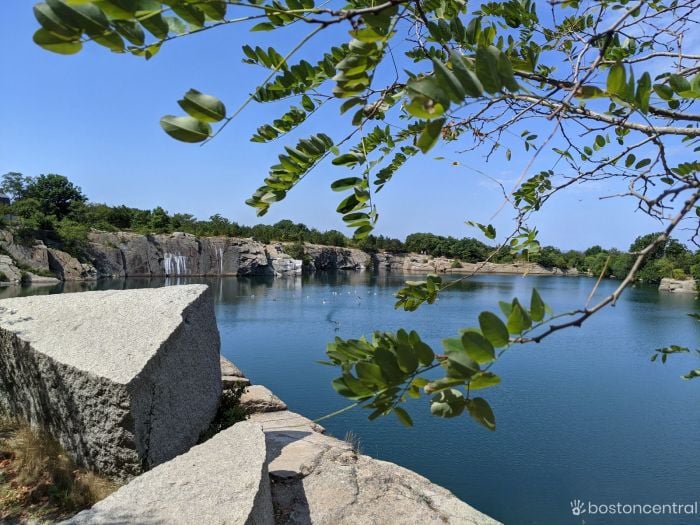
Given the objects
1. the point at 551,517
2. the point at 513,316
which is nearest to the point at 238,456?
the point at 513,316

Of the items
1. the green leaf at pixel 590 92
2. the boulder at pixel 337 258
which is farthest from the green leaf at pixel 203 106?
the boulder at pixel 337 258

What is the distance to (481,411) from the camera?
0.87 meters

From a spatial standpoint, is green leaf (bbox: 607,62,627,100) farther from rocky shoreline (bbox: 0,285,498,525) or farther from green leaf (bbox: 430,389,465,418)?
rocky shoreline (bbox: 0,285,498,525)

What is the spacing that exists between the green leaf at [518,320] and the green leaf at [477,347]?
0.06 m

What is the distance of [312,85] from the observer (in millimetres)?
1543

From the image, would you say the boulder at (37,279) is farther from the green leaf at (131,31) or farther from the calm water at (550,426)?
the green leaf at (131,31)

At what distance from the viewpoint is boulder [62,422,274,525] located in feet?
9.59

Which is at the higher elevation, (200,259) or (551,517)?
(200,259)

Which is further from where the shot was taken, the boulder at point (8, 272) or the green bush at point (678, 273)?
the boulder at point (8, 272)

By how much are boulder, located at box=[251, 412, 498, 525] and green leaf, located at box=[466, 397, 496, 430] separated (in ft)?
12.4

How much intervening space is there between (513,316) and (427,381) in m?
0.19

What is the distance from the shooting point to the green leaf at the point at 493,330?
0.82 metres

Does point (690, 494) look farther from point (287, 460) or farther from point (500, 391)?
point (287, 460)

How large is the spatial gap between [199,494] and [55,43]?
307 cm
